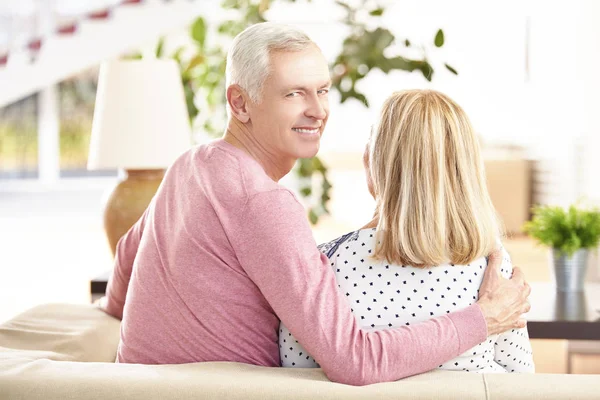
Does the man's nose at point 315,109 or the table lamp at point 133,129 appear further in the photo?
the table lamp at point 133,129

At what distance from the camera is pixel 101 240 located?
332 inches

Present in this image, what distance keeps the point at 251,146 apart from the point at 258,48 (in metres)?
0.19

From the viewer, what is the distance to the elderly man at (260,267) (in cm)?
140

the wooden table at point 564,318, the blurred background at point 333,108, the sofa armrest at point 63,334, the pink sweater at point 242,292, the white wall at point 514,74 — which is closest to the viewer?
the pink sweater at point 242,292

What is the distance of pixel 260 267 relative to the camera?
1.44 m

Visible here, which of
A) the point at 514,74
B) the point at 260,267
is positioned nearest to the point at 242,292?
the point at 260,267

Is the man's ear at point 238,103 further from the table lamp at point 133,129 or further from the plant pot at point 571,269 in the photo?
the plant pot at point 571,269

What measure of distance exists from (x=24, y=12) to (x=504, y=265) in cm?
880

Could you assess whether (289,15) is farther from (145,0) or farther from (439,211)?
(439,211)

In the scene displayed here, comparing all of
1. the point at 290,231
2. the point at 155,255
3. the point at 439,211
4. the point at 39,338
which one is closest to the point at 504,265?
the point at 439,211

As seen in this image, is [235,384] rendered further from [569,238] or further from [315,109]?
[569,238]

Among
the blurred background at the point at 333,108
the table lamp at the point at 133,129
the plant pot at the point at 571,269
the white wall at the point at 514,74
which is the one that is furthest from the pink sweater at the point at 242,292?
the white wall at the point at 514,74

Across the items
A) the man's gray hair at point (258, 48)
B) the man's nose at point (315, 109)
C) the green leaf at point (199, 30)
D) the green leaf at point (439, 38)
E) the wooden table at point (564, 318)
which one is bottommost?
the wooden table at point (564, 318)

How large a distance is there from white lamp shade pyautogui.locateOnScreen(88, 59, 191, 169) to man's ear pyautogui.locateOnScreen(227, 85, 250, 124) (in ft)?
4.02
